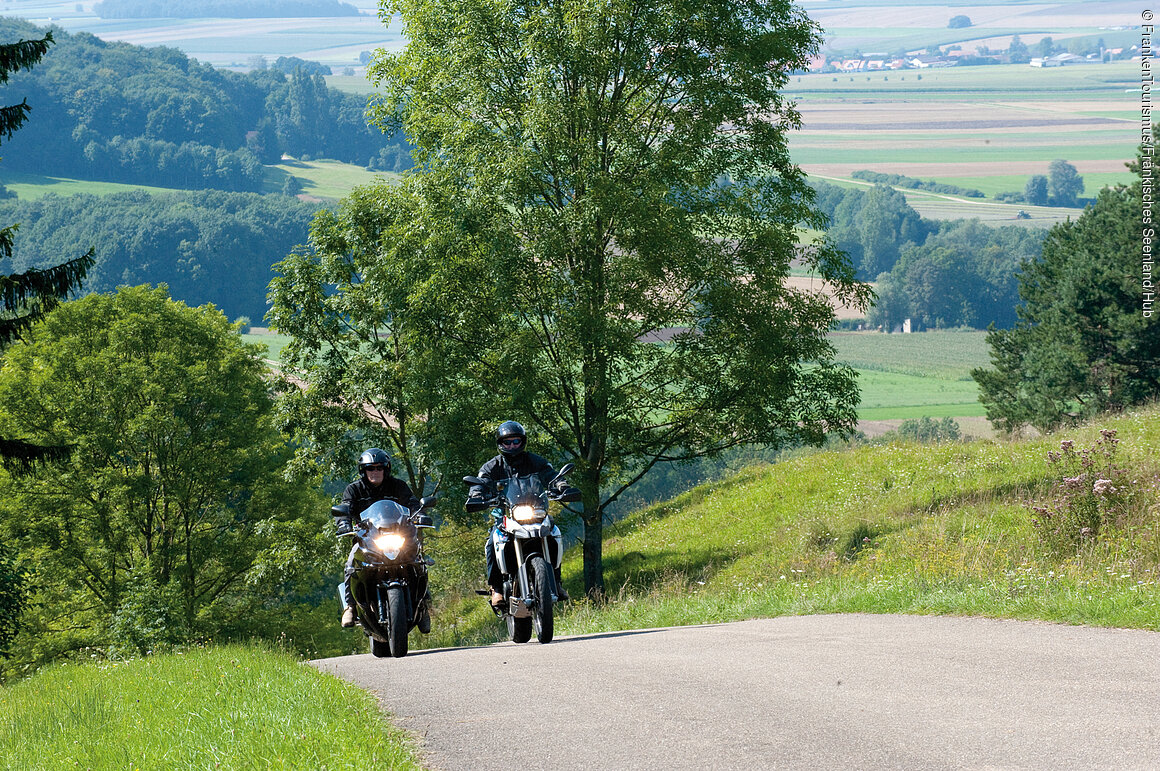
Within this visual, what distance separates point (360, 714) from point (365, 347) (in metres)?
22.3

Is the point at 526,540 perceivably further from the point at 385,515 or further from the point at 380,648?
the point at 380,648

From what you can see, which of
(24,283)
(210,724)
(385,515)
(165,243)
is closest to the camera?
(210,724)

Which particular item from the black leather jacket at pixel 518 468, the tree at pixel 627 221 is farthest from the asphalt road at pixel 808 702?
the tree at pixel 627 221

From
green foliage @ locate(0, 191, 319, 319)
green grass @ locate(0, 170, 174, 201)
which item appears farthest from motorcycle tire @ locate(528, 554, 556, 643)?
green grass @ locate(0, 170, 174, 201)

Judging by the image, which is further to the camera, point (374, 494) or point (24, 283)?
point (24, 283)

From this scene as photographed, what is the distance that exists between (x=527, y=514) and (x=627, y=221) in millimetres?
10531

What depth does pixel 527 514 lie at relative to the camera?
9891 millimetres

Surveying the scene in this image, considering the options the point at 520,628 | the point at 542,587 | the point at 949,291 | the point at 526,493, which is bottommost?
the point at 520,628

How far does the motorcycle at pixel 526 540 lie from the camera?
991cm

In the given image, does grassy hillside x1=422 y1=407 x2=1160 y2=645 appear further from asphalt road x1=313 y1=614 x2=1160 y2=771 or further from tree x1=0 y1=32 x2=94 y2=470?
tree x1=0 y1=32 x2=94 y2=470

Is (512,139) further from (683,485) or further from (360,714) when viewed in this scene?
(683,485)

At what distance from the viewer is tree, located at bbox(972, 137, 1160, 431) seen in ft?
130

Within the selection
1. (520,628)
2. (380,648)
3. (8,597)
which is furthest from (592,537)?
(8,597)

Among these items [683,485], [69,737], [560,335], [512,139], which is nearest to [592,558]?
[560,335]
